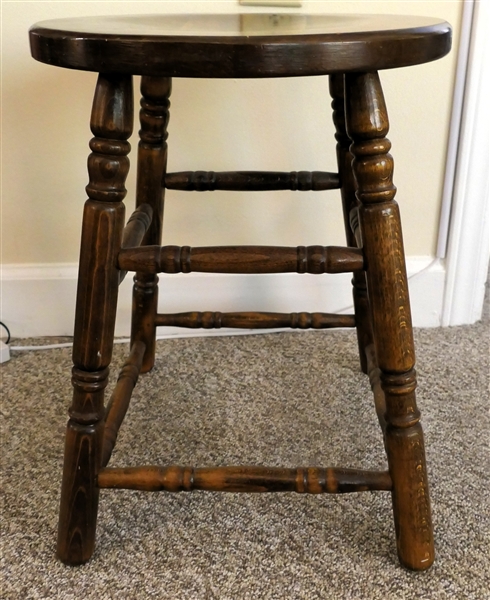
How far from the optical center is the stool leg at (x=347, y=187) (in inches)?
33.3

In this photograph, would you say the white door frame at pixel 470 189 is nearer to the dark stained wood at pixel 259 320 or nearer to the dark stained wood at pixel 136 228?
the dark stained wood at pixel 259 320

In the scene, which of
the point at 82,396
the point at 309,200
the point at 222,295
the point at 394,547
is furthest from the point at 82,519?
the point at 309,200

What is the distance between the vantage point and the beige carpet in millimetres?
658

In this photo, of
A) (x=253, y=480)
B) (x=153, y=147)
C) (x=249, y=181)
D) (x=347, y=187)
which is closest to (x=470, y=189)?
(x=347, y=187)

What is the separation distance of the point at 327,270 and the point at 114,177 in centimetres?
22

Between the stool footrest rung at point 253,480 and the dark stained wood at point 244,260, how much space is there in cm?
20

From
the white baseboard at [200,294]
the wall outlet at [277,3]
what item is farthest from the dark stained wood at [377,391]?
the wall outlet at [277,3]

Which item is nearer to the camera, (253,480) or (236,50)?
(236,50)

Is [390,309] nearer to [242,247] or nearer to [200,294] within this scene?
[242,247]

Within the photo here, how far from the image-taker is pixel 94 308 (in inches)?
24.6

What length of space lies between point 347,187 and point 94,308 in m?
0.42

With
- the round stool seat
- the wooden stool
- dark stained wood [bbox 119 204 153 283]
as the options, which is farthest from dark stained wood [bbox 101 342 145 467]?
the round stool seat

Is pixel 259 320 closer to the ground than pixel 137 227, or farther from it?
closer to the ground

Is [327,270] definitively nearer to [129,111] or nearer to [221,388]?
[129,111]
